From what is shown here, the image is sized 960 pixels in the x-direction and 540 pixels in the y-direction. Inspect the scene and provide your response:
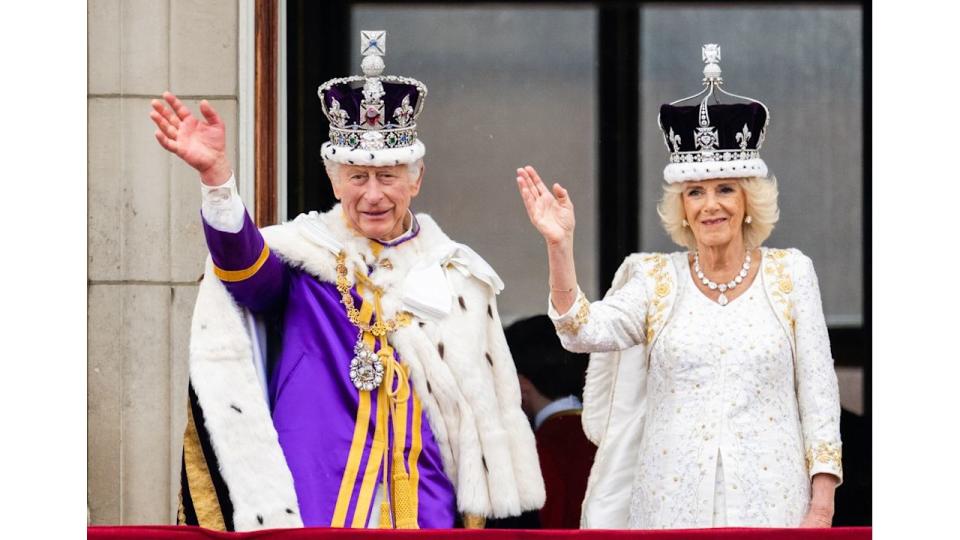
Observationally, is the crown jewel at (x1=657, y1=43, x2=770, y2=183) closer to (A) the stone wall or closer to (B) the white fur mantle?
(B) the white fur mantle

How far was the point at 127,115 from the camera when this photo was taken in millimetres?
4969

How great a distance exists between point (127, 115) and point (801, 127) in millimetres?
2246

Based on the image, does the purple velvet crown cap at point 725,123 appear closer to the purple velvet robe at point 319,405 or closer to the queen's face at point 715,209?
the queen's face at point 715,209

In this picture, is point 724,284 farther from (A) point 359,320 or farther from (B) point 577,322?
(A) point 359,320

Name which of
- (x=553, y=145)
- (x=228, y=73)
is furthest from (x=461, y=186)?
(x=228, y=73)

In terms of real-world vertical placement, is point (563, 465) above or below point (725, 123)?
below

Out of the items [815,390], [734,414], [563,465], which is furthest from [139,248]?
[815,390]

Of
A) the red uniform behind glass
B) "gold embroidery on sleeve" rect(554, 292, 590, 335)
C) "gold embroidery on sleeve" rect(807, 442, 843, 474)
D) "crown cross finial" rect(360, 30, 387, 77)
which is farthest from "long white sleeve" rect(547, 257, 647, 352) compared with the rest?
the red uniform behind glass

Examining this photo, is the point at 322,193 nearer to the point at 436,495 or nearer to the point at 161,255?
the point at 161,255

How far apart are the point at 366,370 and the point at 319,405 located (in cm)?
15

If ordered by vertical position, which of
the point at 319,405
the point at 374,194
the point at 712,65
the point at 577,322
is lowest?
the point at 319,405

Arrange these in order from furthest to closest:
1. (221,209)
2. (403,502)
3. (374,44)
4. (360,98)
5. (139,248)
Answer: (139,248), (374,44), (360,98), (403,502), (221,209)

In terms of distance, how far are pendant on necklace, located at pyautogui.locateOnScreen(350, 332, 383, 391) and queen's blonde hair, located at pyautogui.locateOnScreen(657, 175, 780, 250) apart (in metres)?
0.84

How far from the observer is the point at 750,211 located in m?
4.14
